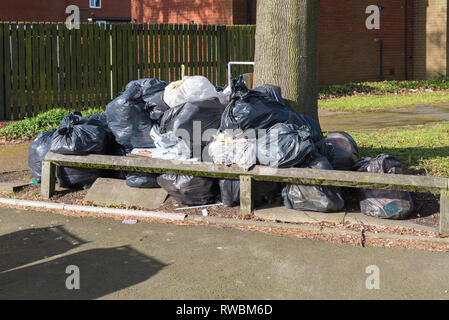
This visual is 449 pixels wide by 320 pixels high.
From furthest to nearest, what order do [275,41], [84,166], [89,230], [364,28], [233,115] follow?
1. [364,28]
2. [275,41]
3. [84,166]
4. [233,115]
5. [89,230]

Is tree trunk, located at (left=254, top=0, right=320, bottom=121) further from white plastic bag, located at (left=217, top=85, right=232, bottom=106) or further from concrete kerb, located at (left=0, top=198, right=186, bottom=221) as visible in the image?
concrete kerb, located at (left=0, top=198, right=186, bottom=221)

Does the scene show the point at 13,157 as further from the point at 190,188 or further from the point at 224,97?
the point at 190,188

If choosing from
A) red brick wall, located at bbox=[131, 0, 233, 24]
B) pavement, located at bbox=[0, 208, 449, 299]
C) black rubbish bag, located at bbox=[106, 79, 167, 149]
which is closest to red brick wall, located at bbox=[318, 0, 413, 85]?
red brick wall, located at bbox=[131, 0, 233, 24]

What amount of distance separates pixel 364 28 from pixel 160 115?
14970mm

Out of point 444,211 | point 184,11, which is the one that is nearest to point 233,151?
point 444,211

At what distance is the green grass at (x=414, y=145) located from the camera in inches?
277

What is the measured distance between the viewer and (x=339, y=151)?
242 inches

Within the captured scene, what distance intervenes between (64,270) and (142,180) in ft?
6.34

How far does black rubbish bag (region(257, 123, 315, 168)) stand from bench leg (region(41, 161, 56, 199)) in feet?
7.79

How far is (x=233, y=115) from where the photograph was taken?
19.1ft

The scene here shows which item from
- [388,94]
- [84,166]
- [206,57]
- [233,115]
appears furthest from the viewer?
[388,94]

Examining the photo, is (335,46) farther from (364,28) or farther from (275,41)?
(275,41)

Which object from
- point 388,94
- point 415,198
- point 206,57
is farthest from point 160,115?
point 388,94

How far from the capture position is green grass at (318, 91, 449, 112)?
14.3 metres
